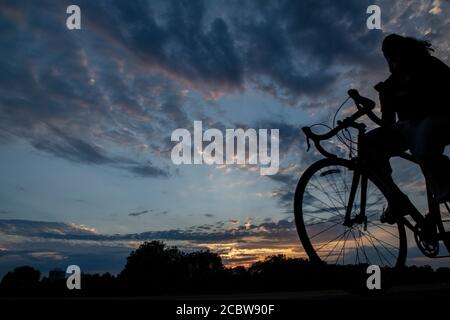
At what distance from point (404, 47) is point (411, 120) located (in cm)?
75

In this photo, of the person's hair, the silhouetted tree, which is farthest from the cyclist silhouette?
the silhouetted tree

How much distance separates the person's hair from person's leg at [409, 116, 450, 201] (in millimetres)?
688

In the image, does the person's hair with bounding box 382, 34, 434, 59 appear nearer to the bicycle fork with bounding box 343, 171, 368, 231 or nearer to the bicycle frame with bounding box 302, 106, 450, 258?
the bicycle frame with bounding box 302, 106, 450, 258

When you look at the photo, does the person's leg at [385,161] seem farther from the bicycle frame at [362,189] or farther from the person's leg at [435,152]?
the person's leg at [435,152]

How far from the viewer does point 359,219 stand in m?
4.31

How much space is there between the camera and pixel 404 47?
3879 millimetres

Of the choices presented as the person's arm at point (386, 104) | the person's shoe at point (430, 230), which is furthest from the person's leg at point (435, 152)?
the person's shoe at point (430, 230)

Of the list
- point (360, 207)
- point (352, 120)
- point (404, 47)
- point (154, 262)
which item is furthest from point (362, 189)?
point (154, 262)

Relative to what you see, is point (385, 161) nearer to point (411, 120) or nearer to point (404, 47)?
point (411, 120)

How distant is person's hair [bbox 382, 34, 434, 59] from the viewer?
382 centimetres

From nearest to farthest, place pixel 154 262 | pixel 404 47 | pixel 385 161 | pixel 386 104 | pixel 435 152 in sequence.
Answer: pixel 435 152, pixel 404 47, pixel 386 104, pixel 385 161, pixel 154 262
